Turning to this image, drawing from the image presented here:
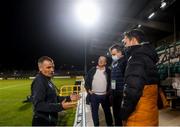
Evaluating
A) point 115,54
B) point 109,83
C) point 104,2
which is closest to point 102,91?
point 109,83

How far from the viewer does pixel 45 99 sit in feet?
13.5

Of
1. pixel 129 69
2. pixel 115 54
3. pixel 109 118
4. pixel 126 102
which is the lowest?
pixel 109 118

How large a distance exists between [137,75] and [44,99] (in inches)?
46.4

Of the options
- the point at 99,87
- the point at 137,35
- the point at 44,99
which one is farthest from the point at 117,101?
the point at 44,99

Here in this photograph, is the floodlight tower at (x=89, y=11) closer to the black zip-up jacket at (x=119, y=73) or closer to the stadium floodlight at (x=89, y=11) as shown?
the stadium floodlight at (x=89, y=11)

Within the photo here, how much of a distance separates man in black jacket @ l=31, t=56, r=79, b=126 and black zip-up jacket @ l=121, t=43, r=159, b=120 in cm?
71

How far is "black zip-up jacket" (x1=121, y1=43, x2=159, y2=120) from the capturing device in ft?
12.4

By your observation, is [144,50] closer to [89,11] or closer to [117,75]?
[117,75]

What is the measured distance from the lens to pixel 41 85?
4.06m

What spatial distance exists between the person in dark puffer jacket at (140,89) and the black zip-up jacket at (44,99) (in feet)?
2.74

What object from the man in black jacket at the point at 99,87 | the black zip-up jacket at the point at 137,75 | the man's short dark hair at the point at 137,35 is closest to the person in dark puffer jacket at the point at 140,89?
the black zip-up jacket at the point at 137,75

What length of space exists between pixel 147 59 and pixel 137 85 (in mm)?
396

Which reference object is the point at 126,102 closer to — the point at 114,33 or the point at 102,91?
the point at 102,91

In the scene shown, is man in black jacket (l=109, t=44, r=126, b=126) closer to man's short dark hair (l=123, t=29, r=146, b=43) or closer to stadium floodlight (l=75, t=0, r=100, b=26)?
man's short dark hair (l=123, t=29, r=146, b=43)
